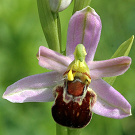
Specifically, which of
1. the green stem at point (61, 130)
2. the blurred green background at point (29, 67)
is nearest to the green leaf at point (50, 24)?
the green stem at point (61, 130)

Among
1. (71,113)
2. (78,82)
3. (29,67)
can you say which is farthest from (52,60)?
(29,67)

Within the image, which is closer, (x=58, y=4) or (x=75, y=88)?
(x=75, y=88)

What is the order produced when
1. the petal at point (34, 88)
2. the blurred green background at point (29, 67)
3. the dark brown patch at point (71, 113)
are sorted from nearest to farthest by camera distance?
the dark brown patch at point (71, 113)
the petal at point (34, 88)
the blurred green background at point (29, 67)

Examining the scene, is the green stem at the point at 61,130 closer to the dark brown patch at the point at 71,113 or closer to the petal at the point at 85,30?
the dark brown patch at the point at 71,113

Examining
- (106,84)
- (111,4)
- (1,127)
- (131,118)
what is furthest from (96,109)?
(111,4)

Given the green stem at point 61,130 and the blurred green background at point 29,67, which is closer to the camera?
the green stem at point 61,130

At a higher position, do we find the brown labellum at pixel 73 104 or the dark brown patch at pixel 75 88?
the dark brown patch at pixel 75 88

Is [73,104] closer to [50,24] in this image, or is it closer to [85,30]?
[85,30]

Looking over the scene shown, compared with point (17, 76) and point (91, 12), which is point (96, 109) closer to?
point (91, 12)


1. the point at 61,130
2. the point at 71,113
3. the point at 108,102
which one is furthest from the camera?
the point at 61,130
